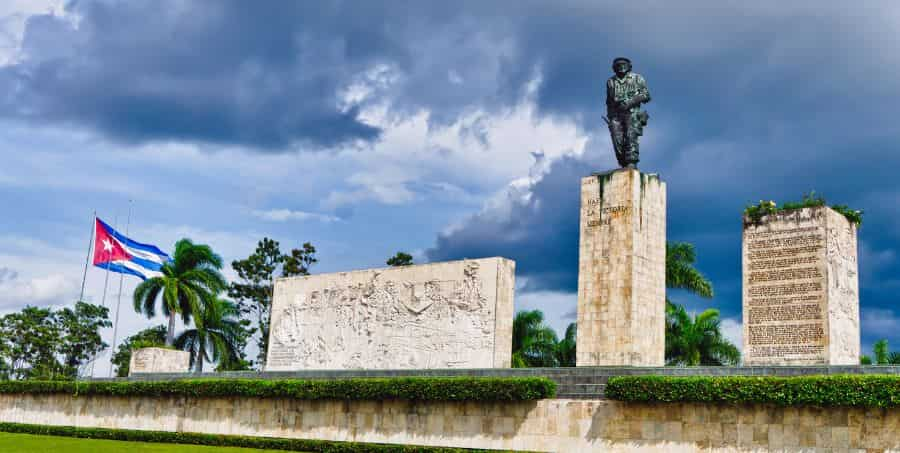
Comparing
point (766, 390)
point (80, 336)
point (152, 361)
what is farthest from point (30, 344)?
point (766, 390)

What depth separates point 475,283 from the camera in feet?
60.7

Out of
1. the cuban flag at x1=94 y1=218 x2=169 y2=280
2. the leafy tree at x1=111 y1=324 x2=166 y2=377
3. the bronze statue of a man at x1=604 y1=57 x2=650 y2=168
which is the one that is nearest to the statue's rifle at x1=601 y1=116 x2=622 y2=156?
the bronze statue of a man at x1=604 y1=57 x2=650 y2=168

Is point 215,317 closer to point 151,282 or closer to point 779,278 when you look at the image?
point 151,282

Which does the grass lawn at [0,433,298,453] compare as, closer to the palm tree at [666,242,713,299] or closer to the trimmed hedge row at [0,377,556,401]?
the trimmed hedge row at [0,377,556,401]

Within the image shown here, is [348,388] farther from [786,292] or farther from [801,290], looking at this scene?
[801,290]

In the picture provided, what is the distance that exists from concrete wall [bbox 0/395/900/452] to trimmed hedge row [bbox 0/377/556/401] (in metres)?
0.18

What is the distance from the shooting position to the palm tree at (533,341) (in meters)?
23.7

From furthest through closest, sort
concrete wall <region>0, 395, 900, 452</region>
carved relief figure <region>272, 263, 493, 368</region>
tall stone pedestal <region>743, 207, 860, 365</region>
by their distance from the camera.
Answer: carved relief figure <region>272, 263, 493, 368</region>, tall stone pedestal <region>743, 207, 860, 365</region>, concrete wall <region>0, 395, 900, 452</region>

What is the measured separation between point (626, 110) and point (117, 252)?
42.7 feet

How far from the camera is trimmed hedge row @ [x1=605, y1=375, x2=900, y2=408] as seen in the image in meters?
11.0

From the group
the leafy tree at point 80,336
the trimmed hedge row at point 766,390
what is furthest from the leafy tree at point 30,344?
the trimmed hedge row at point 766,390

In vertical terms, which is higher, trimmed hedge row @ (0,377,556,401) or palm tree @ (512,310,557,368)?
palm tree @ (512,310,557,368)

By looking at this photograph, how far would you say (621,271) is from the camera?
625 inches

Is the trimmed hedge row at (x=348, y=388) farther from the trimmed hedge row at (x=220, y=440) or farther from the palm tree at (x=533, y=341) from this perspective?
the palm tree at (x=533, y=341)
